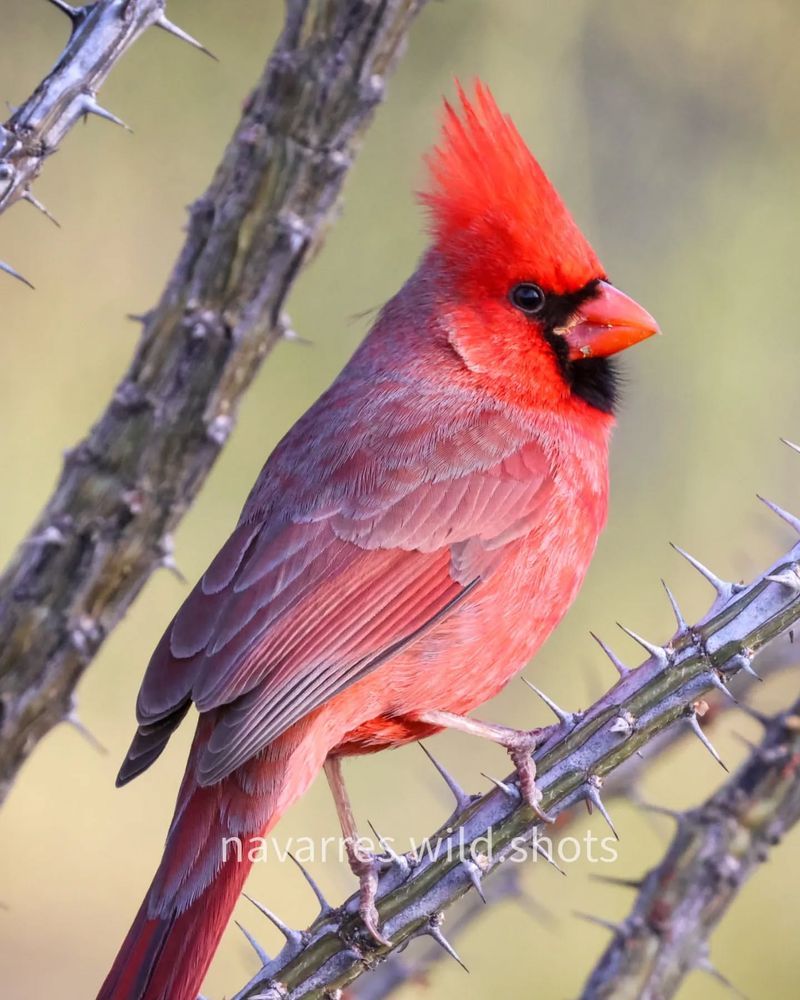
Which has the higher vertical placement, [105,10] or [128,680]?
[105,10]

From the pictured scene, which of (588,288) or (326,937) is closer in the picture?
(326,937)

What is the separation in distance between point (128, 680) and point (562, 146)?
79.6 inches

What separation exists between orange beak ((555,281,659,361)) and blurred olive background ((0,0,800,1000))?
1493 mm

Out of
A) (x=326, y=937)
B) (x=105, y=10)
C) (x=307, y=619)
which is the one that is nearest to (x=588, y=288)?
(x=307, y=619)

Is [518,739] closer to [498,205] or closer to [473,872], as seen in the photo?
[473,872]

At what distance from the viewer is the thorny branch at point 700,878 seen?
2.25 metres

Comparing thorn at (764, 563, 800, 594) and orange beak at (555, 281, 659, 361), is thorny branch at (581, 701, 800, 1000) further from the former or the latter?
orange beak at (555, 281, 659, 361)

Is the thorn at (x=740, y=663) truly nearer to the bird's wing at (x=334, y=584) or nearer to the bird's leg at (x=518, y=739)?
the bird's leg at (x=518, y=739)

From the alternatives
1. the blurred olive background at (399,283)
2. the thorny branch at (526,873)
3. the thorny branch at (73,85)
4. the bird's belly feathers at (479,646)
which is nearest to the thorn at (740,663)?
the thorny branch at (526,873)

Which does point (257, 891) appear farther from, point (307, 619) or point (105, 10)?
point (105, 10)

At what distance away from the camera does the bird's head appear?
2.64 meters

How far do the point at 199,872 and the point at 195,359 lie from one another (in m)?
0.72

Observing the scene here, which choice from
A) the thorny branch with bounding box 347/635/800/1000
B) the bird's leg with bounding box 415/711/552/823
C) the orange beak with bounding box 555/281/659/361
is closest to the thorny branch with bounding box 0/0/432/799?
the bird's leg with bounding box 415/711/552/823

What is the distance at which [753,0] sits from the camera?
4898mm
